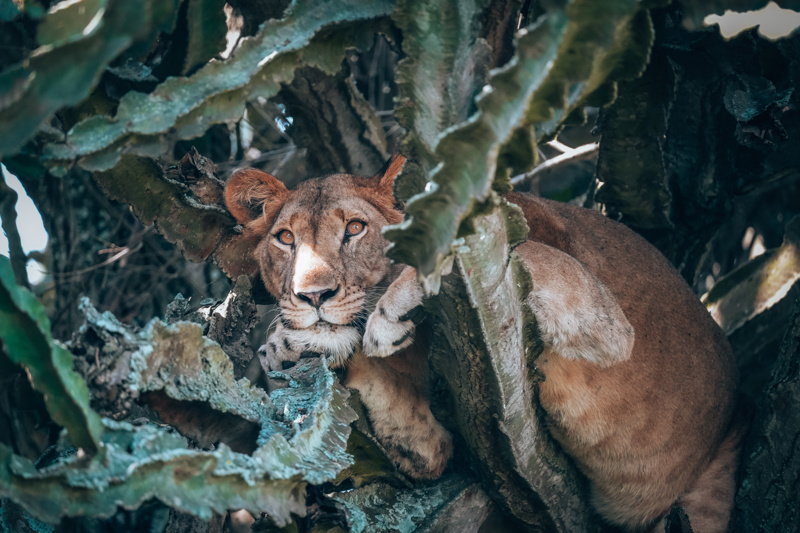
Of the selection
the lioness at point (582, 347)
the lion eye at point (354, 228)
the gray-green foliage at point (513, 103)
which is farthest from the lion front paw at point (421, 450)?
the gray-green foliage at point (513, 103)

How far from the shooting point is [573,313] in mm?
2607

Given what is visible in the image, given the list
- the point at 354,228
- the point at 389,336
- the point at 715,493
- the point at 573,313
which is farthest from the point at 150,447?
the point at 715,493

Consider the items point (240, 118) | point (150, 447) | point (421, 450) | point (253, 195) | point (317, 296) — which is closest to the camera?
point (150, 447)

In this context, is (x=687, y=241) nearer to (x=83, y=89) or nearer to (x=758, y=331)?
(x=758, y=331)

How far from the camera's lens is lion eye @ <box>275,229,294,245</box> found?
3.35m

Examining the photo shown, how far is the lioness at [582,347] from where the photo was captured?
2.78 meters

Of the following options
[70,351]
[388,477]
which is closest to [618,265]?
[388,477]

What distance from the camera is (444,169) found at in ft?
5.04

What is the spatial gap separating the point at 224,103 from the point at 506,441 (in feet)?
4.87

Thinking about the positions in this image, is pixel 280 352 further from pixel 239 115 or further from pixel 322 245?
pixel 239 115

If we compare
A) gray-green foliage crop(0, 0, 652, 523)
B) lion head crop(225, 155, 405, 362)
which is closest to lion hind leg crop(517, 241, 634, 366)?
gray-green foliage crop(0, 0, 652, 523)

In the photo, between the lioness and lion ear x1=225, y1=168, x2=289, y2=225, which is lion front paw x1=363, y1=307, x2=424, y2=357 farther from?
lion ear x1=225, y1=168, x2=289, y2=225

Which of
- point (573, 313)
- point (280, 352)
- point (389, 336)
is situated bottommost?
point (280, 352)

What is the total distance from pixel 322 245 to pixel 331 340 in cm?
46
